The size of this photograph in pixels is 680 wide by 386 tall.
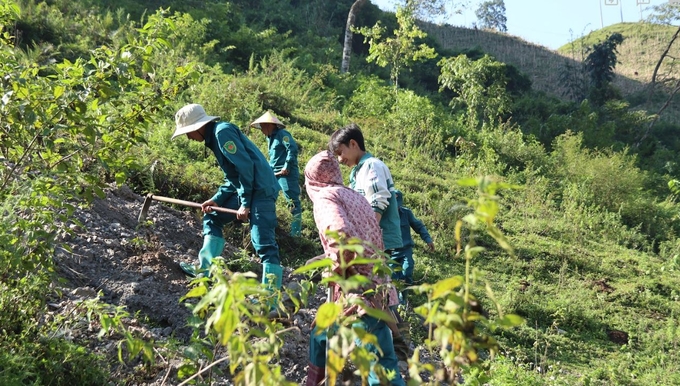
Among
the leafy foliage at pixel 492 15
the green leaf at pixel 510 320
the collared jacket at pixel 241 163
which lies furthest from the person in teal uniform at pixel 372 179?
the leafy foliage at pixel 492 15

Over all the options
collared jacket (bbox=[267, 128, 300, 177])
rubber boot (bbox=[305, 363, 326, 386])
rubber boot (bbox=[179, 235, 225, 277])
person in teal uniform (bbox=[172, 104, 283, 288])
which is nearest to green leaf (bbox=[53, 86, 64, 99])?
person in teal uniform (bbox=[172, 104, 283, 288])

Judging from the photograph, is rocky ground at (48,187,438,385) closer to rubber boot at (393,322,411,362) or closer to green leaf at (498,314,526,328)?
rubber boot at (393,322,411,362)

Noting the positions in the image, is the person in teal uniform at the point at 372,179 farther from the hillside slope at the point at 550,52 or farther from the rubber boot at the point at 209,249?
the hillside slope at the point at 550,52

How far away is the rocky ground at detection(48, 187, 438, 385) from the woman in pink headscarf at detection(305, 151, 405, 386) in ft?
2.98

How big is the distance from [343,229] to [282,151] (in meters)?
4.31

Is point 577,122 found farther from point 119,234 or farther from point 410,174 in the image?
point 119,234

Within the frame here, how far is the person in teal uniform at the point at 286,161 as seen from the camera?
6.97 metres

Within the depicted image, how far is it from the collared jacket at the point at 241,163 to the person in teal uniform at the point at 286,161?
234cm

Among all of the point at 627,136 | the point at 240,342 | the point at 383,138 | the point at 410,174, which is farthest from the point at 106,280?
the point at 627,136

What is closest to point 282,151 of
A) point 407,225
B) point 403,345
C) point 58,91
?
point 407,225

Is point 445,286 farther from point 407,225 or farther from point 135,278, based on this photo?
point 407,225

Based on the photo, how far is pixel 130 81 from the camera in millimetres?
3299

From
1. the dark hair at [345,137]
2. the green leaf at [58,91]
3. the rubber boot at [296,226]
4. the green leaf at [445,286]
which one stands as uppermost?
the green leaf at [445,286]

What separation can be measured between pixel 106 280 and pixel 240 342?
3.36 m
